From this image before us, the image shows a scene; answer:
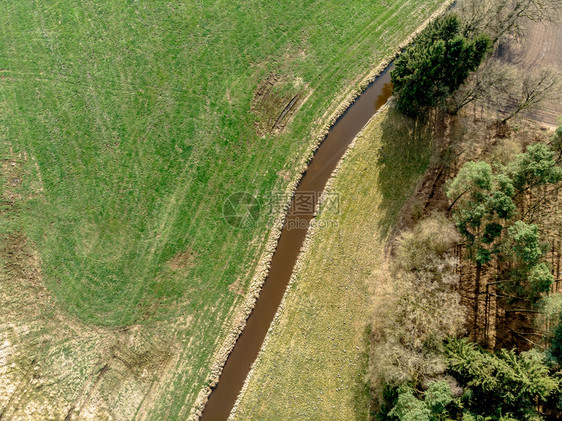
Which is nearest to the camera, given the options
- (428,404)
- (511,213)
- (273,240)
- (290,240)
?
(428,404)

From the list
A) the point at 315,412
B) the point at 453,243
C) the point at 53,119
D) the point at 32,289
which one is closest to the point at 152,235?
the point at 32,289

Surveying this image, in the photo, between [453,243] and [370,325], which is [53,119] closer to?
[370,325]

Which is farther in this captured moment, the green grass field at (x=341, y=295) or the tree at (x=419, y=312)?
the green grass field at (x=341, y=295)

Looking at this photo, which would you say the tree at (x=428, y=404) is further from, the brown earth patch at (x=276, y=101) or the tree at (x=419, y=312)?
the brown earth patch at (x=276, y=101)

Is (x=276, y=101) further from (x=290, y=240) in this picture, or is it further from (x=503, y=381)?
(x=503, y=381)

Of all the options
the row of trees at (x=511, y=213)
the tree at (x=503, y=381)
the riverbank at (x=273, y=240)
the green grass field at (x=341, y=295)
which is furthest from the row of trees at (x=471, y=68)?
the tree at (x=503, y=381)

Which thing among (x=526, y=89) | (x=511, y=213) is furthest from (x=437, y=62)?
(x=511, y=213)
